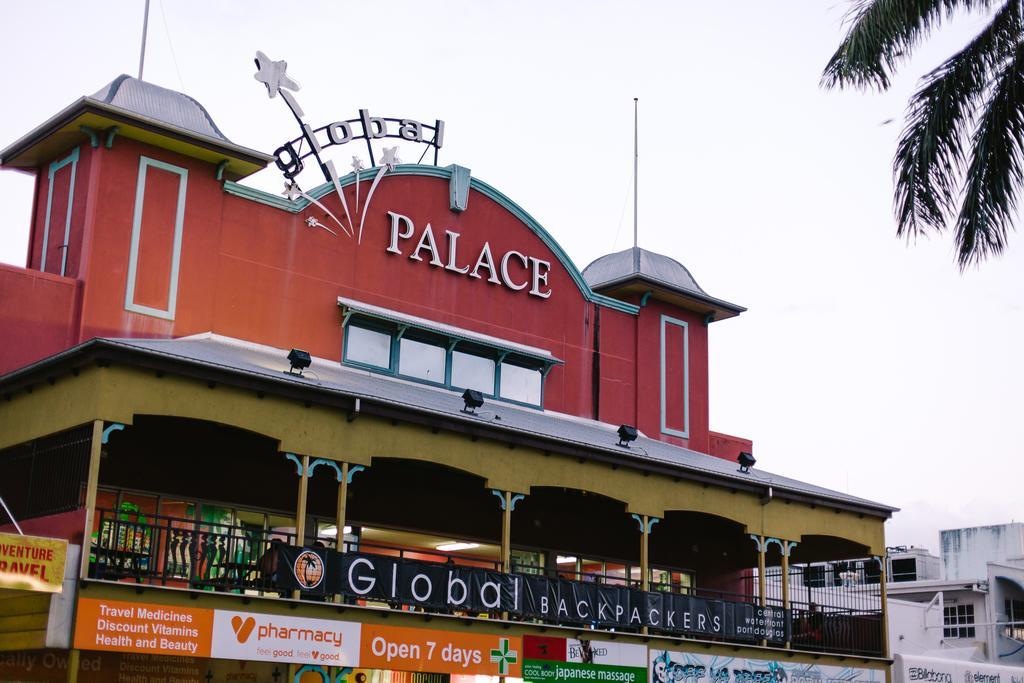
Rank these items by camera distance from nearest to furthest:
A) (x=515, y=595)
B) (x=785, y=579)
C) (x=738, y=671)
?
(x=515, y=595) → (x=738, y=671) → (x=785, y=579)

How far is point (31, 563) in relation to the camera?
1955cm

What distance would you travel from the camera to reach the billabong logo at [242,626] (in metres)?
21.9

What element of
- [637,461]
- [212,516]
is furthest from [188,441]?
[637,461]

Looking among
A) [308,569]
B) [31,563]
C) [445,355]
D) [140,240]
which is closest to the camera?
[31,563]

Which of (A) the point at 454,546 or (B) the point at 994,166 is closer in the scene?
(B) the point at 994,166

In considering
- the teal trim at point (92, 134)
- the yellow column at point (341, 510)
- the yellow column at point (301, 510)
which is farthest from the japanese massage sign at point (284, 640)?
the teal trim at point (92, 134)

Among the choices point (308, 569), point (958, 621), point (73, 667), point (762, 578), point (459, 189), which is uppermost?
point (459, 189)

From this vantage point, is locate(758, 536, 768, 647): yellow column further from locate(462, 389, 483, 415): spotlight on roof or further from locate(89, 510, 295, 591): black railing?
locate(89, 510, 295, 591): black railing

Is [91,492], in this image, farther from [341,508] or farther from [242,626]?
[341,508]

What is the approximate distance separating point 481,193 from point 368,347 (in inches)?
208

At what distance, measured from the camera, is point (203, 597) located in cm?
2152

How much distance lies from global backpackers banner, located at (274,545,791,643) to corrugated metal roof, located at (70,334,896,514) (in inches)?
115

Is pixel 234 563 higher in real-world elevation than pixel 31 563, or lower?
higher

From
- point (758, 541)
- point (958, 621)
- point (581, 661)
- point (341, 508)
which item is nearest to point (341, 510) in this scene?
point (341, 508)
